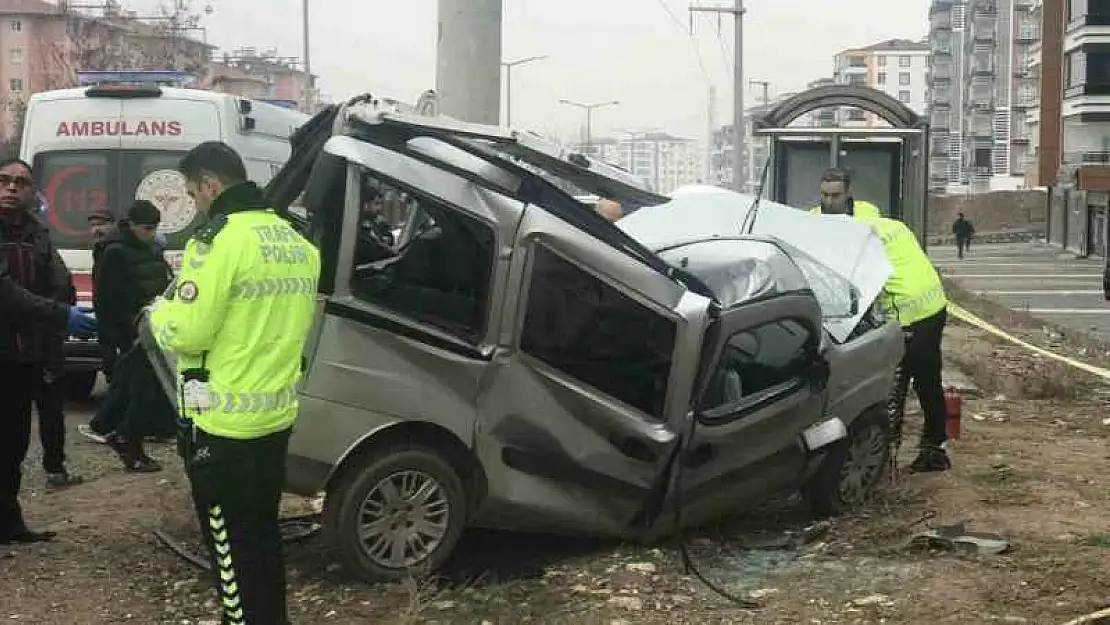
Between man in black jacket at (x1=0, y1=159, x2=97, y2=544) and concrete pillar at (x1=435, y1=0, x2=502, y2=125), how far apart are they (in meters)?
3.22

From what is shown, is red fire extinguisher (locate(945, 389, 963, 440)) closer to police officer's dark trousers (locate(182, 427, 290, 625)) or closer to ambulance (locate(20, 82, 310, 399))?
police officer's dark trousers (locate(182, 427, 290, 625))

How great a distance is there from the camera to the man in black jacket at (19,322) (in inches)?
231

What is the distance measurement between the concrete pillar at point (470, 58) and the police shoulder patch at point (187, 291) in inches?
194

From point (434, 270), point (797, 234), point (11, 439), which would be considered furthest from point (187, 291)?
point (797, 234)

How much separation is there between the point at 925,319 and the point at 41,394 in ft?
16.3

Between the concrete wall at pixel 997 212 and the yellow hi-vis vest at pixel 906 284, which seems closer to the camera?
the yellow hi-vis vest at pixel 906 284

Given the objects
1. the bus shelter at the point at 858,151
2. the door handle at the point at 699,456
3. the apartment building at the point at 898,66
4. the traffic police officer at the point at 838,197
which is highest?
the apartment building at the point at 898,66

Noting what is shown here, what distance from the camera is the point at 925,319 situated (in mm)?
7203

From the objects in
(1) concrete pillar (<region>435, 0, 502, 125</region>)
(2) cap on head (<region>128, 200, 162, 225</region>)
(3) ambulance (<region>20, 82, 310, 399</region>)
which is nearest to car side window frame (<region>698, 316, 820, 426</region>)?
(1) concrete pillar (<region>435, 0, 502, 125</region>)

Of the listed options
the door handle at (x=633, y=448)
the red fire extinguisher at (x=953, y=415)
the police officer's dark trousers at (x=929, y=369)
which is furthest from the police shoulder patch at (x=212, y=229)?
the red fire extinguisher at (x=953, y=415)

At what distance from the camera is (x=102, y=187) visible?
33.3ft

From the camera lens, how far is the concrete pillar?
857cm

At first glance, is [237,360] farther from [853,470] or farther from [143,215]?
[143,215]

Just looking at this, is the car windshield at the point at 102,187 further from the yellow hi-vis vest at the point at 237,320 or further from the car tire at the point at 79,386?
the yellow hi-vis vest at the point at 237,320
